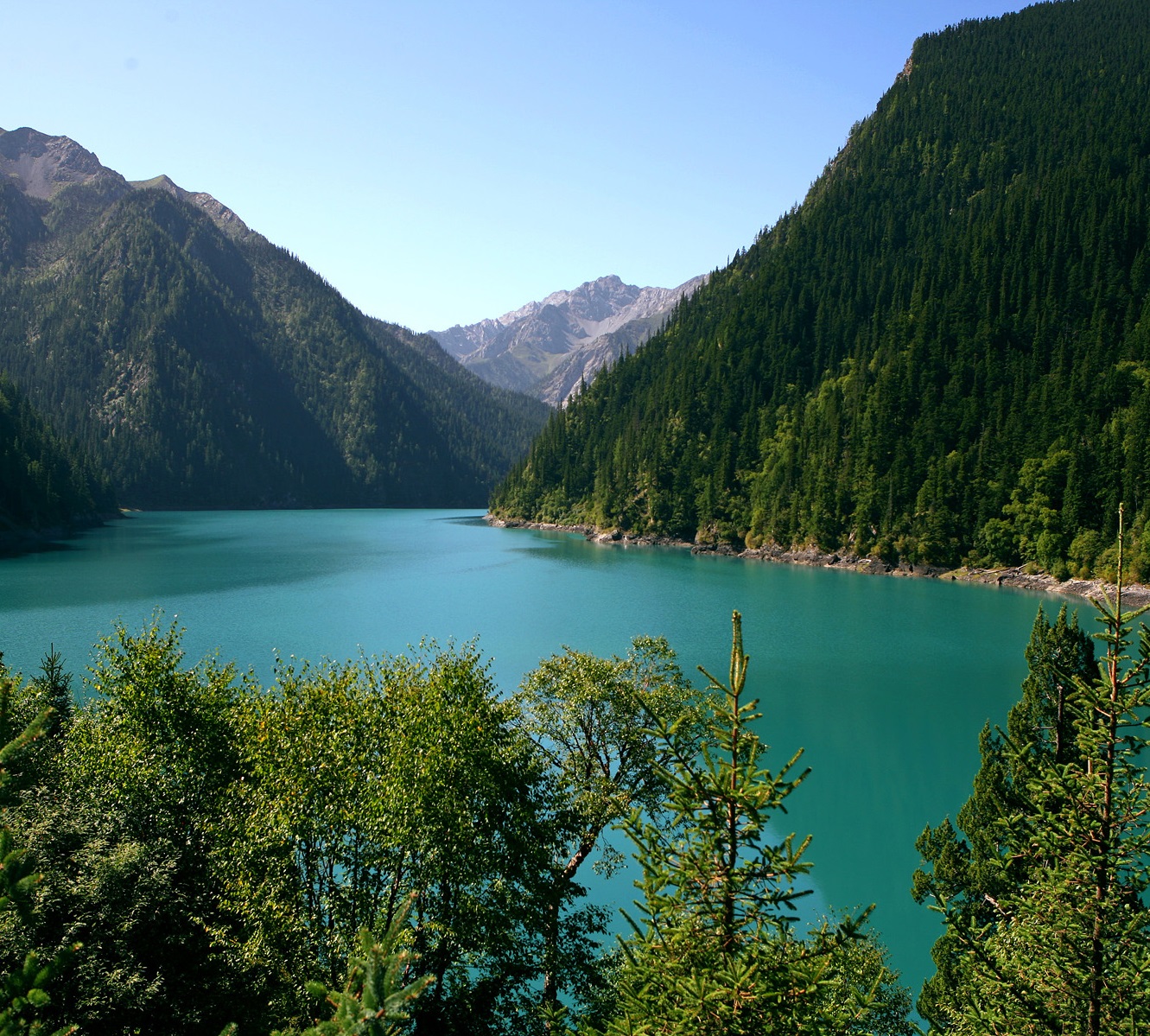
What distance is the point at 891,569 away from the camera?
10181 cm

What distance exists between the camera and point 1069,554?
8388 cm

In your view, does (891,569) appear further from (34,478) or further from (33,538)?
(34,478)

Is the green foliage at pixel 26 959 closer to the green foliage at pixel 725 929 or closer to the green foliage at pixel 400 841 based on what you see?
the green foliage at pixel 725 929

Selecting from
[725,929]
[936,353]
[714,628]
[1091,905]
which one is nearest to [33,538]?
[714,628]

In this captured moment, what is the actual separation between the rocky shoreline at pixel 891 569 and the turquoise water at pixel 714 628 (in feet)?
13.8

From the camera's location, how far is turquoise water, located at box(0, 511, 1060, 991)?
31609 millimetres

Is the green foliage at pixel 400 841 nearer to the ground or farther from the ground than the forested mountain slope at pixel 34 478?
nearer to the ground

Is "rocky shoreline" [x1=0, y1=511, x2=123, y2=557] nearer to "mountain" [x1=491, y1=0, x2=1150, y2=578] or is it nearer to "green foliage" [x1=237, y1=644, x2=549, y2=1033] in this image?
"mountain" [x1=491, y1=0, x2=1150, y2=578]

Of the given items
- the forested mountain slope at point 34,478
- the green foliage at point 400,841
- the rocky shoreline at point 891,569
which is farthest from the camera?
the forested mountain slope at point 34,478

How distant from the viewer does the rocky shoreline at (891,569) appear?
7751cm

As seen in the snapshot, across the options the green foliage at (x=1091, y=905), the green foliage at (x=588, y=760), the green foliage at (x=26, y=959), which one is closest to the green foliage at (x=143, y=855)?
the green foliage at (x=26, y=959)

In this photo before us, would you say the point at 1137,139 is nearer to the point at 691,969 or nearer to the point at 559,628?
the point at 559,628

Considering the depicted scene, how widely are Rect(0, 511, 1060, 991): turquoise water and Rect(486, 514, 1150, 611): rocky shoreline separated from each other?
13.8 ft

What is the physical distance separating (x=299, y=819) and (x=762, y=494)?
118 metres
